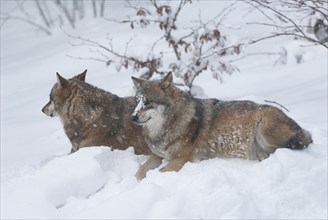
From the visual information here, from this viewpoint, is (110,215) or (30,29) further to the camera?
(30,29)

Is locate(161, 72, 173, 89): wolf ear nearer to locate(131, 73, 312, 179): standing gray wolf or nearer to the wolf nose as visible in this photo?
locate(131, 73, 312, 179): standing gray wolf

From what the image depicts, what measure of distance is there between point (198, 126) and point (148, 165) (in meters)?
0.67

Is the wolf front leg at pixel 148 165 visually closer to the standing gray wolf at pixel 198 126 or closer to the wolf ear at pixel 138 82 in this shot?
the standing gray wolf at pixel 198 126

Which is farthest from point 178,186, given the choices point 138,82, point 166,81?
point 138,82

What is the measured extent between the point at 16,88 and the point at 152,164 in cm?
1386

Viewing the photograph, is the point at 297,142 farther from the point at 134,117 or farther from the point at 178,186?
the point at 134,117

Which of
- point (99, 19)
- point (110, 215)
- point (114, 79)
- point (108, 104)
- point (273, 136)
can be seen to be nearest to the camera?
point (110, 215)

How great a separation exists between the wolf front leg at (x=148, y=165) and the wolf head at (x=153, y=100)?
370 mm

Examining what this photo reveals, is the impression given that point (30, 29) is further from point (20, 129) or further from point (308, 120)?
point (308, 120)

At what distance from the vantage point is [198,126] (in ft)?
18.0

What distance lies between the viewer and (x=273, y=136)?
4941 millimetres

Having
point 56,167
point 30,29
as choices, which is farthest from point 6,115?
point 30,29

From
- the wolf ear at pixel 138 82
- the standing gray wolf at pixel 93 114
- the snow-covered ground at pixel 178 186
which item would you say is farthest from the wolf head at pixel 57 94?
the wolf ear at pixel 138 82

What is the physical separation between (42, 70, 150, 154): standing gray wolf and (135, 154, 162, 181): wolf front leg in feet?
2.00
